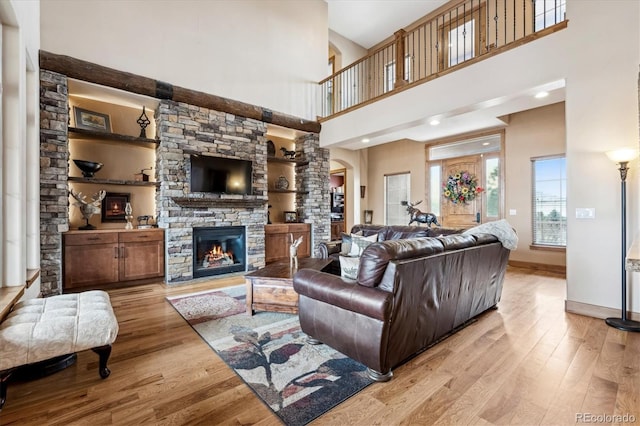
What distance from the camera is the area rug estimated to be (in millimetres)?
1720

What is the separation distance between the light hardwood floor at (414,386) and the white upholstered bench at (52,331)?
9.6 inches

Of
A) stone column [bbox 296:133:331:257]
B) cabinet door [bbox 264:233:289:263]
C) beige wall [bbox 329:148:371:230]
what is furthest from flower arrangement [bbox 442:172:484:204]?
cabinet door [bbox 264:233:289:263]

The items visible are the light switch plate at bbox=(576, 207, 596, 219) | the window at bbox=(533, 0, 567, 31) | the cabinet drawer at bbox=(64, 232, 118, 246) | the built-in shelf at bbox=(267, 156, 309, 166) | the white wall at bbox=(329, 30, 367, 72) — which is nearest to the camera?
the light switch plate at bbox=(576, 207, 596, 219)

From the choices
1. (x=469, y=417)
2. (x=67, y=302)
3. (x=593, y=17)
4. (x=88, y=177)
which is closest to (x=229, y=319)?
(x=67, y=302)

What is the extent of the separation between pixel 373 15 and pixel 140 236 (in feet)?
24.4

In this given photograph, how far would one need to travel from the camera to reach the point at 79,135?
420 centimetres

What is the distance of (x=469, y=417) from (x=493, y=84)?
3816 mm

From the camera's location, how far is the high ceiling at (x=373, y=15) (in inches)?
272

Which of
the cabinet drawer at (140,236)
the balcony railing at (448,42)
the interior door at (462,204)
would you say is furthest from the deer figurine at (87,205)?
the interior door at (462,204)

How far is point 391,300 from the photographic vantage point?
6.01 ft

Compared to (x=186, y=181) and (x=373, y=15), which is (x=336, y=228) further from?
(x=373, y=15)

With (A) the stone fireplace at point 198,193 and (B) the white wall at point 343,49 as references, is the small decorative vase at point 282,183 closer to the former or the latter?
(A) the stone fireplace at point 198,193

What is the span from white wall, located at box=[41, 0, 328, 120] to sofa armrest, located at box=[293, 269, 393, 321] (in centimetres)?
422

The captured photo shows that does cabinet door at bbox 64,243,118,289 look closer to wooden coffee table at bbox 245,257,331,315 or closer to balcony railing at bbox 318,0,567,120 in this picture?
wooden coffee table at bbox 245,257,331,315
